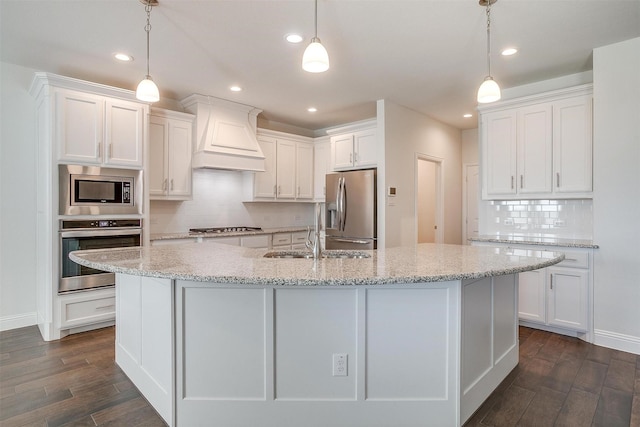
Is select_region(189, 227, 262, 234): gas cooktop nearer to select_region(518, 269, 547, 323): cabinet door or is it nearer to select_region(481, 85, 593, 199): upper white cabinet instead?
select_region(481, 85, 593, 199): upper white cabinet

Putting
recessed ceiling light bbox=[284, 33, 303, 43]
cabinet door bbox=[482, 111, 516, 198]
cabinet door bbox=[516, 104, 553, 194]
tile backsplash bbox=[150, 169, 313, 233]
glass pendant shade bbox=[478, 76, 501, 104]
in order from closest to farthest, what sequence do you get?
glass pendant shade bbox=[478, 76, 501, 104]
recessed ceiling light bbox=[284, 33, 303, 43]
cabinet door bbox=[516, 104, 553, 194]
cabinet door bbox=[482, 111, 516, 198]
tile backsplash bbox=[150, 169, 313, 233]

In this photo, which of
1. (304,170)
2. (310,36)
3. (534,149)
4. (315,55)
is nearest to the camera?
(315,55)

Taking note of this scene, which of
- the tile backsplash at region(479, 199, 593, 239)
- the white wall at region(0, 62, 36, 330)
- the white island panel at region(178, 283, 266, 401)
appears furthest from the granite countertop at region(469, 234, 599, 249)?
the white wall at region(0, 62, 36, 330)

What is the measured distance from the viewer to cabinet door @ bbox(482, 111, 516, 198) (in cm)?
387

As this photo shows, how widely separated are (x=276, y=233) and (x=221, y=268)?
10.7 ft

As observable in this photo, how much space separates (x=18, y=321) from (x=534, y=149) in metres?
5.60

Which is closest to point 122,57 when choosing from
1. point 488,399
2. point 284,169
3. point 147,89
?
point 147,89

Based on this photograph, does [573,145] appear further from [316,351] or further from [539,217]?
[316,351]

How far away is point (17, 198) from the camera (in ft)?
11.3

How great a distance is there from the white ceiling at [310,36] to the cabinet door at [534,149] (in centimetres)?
42

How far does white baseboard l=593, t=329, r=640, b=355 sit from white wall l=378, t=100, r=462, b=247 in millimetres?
2267

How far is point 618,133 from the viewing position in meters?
2.97

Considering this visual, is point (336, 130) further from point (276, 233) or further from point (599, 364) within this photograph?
point (599, 364)

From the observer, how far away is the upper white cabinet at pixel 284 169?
16.9 ft
